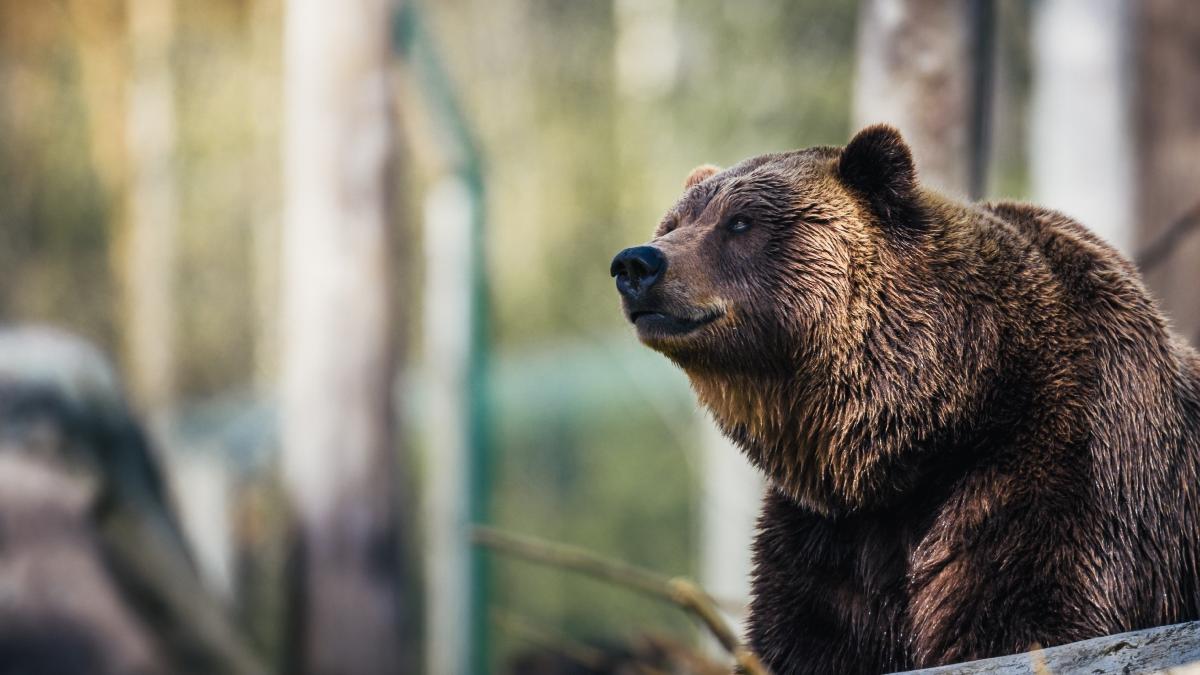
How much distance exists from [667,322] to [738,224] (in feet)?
0.99

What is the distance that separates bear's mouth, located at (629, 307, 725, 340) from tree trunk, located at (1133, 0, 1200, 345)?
5.31 m

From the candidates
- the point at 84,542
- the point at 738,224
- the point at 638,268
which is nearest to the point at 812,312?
the point at 738,224

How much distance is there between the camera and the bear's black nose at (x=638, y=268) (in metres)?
2.69

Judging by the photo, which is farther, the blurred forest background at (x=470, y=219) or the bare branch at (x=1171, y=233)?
the blurred forest background at (x=470, y=219)

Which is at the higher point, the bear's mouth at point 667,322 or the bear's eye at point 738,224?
the bear's eye at point 738,224

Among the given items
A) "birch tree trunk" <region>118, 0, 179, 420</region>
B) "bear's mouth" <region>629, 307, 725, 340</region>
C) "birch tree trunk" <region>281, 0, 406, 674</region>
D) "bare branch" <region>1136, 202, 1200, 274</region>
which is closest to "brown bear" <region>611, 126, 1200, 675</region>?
"bear's mouth" <region>629, 307, 725, 340</region>

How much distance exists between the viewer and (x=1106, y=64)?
282 inches

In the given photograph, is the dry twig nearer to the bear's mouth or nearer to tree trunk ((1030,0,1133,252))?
the bear's mouth

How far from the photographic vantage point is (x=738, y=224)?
2869 millimetres

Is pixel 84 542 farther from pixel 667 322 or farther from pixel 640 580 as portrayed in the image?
pixel 667 322

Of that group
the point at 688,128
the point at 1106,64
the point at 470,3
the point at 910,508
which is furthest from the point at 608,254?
the point at 910,508

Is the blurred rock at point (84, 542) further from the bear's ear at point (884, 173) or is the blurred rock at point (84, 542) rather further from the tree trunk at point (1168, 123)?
the tree trunk at point (1168, 123)

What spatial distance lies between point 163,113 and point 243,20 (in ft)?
8.05

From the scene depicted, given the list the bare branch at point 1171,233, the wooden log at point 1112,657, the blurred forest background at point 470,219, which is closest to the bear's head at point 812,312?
the wooden log at point 1112,657
